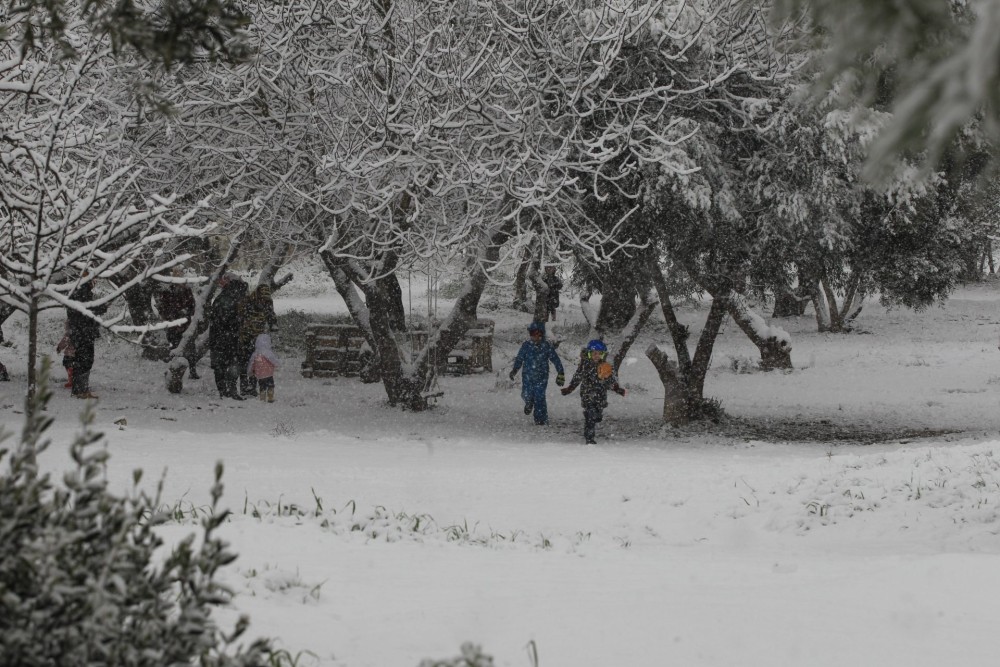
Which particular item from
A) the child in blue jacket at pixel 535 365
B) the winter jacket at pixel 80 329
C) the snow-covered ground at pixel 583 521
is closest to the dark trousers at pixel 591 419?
the snow-covered ground at pixel 583 521

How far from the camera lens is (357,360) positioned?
70.1 ft

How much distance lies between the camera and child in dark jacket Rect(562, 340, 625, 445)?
13.8 metres

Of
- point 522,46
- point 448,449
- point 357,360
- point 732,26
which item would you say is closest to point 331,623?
point 448,449

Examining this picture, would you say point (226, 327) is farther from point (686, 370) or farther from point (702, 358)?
point (702, 358)

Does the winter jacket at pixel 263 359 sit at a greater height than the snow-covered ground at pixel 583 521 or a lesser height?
greater

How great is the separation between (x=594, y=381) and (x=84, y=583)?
11282 millimetres

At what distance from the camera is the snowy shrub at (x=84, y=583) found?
8.70 ft

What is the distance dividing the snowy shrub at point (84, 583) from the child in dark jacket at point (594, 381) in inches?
431

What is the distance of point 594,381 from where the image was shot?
13859 millimetres

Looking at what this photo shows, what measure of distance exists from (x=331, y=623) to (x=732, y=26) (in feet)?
33.5

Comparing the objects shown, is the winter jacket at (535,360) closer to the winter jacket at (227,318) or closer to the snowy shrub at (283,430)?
the snowy shrub at (283,430)

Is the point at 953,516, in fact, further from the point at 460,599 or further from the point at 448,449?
the point at 448,449

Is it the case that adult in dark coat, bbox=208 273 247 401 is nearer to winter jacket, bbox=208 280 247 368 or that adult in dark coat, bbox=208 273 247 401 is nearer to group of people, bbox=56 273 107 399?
winter jacket, bbox=208 280 247 368

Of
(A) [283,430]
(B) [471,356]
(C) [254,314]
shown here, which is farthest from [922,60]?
(B) [471,356]
